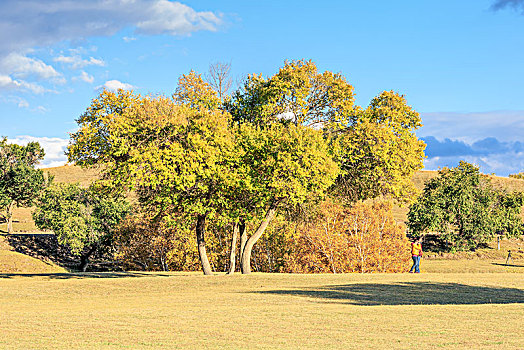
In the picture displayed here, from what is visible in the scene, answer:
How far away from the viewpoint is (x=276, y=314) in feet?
53.6

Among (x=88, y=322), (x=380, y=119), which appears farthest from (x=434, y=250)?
(x=88, y=322)

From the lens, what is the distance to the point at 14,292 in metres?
26.5

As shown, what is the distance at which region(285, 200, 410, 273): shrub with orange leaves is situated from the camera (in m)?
42.3

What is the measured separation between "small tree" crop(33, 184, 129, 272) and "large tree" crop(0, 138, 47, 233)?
11.7 metres

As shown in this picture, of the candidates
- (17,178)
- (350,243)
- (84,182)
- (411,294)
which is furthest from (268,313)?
(84,182)

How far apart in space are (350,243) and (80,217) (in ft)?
107

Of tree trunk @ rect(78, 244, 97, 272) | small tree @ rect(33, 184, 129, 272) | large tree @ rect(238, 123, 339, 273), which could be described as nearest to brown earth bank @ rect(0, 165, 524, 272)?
tree trunk @ rect(78, 244, 97, 272)

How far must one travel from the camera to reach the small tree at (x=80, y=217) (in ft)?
199

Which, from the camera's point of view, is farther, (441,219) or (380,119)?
(441,219)

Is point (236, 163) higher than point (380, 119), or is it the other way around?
point (380, 119)

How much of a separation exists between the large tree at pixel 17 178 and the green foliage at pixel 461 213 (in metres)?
49.4

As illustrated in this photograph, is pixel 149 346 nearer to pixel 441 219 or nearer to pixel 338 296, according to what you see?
pixel 338 296

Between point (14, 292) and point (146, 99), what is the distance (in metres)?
12.3

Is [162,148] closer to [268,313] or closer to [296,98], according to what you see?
[296,98]
